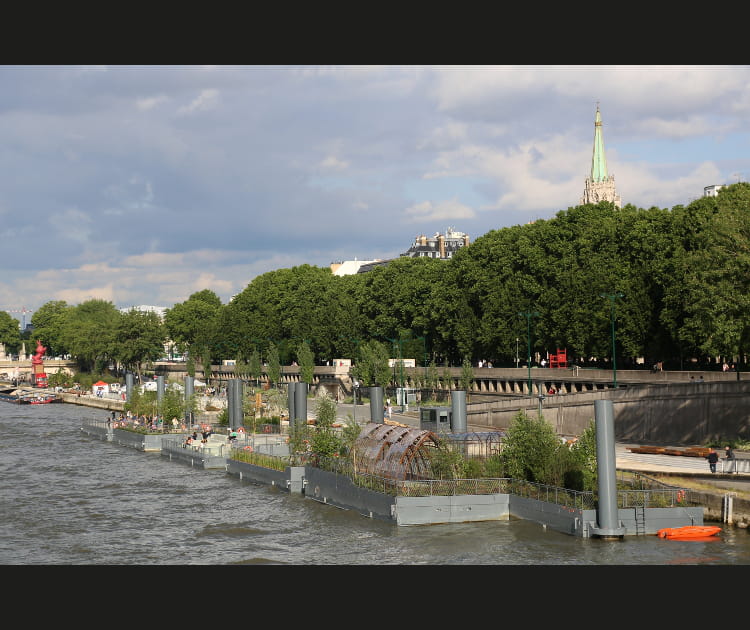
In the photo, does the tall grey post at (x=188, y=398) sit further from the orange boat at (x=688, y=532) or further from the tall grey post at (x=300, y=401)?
the orange boat at (x=688, y=532)

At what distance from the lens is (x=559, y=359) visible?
3949 inches

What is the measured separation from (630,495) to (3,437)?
250ft

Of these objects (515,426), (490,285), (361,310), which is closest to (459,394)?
(515,426)

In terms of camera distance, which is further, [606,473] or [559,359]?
[559,359]

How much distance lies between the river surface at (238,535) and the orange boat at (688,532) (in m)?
0.41

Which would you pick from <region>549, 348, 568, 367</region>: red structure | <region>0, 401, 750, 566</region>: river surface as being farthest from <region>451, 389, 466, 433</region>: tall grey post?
<region>549, 348, 568, 367</region>: red structure

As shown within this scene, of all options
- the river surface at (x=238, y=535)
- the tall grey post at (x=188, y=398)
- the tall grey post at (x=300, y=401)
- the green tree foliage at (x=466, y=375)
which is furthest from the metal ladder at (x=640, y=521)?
the green tree foliage at (x=466, y=375)

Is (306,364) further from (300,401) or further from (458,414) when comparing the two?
(458,414)

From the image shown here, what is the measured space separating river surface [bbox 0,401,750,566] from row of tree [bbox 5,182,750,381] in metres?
26.4

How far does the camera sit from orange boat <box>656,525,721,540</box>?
140 ft

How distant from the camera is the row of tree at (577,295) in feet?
227

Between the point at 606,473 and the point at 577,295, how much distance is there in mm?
58470

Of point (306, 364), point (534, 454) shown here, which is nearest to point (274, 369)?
point (306, 364)

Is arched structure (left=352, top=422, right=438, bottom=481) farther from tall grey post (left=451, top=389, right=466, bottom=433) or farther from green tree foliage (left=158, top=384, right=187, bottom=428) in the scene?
green tree foliage (left=158, top=384, right=187, bottom=428)
